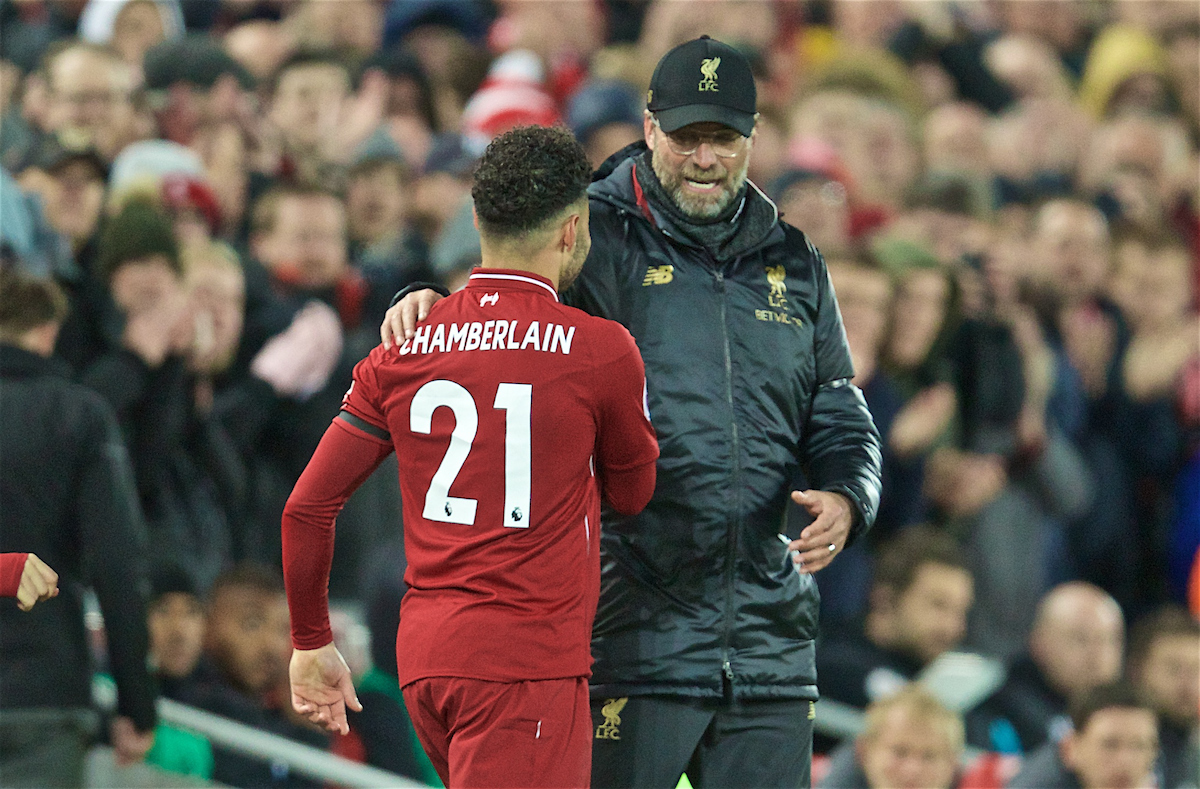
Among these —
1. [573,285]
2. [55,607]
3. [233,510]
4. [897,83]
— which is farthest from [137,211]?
[897,83]

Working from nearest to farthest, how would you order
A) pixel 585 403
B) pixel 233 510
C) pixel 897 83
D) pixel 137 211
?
pixel 585 403
pixel 137 211
pixel 233 510
pixel 897 83

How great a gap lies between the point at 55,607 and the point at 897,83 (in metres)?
6.58

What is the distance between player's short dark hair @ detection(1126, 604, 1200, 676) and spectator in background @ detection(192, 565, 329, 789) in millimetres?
3738

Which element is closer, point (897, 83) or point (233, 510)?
point (233, 510)

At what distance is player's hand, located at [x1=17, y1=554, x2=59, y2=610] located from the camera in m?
3.66

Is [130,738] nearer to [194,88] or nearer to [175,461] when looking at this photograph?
[175,461]

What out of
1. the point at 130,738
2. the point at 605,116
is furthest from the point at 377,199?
the point at 130,738

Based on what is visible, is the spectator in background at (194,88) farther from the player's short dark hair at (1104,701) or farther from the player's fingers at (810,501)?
the player's fingers at (810,501)

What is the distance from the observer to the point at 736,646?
405 cm

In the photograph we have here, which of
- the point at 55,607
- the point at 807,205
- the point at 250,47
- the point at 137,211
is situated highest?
the point at 250,47

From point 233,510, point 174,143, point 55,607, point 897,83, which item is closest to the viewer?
point 55,607

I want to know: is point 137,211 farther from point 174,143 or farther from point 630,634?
point 630,634

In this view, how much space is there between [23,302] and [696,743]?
2.48 m

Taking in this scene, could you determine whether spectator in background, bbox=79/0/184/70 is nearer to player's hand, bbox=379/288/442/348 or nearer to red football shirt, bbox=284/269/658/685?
player's hand, bbox=379/288/442/348
